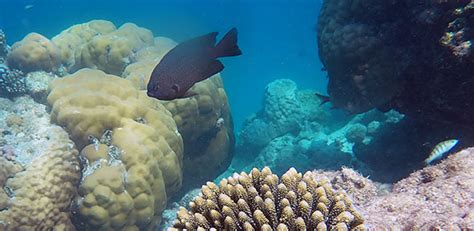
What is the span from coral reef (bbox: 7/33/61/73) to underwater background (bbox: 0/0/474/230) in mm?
24

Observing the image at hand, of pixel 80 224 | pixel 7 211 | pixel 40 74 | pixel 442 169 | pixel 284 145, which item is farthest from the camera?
pixel 284 145

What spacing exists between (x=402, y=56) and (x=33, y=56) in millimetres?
7896

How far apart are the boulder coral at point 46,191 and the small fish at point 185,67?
301 cm

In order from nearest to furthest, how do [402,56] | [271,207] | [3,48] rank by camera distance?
[271,207] < [402,56] < [3,48]

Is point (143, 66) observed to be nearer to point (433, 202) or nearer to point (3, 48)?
point (3, 48)

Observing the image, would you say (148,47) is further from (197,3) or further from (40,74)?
(197,3)

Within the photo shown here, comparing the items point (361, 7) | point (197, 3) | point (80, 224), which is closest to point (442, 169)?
point (361, 7)

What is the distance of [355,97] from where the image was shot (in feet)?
22.6

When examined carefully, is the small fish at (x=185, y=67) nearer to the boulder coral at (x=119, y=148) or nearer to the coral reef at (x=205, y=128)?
the boulder coral at (x=119, y=148)

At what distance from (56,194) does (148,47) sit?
15.2ft

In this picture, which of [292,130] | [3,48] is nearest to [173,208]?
[3,48]

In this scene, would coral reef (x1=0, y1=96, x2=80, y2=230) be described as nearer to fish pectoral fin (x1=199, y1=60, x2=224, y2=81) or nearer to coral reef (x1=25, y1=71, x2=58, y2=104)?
coral reef (x1=25, y1=71, x2=58, y2=104)

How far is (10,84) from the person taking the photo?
287 inches

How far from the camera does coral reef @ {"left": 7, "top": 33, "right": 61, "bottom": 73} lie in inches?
303
